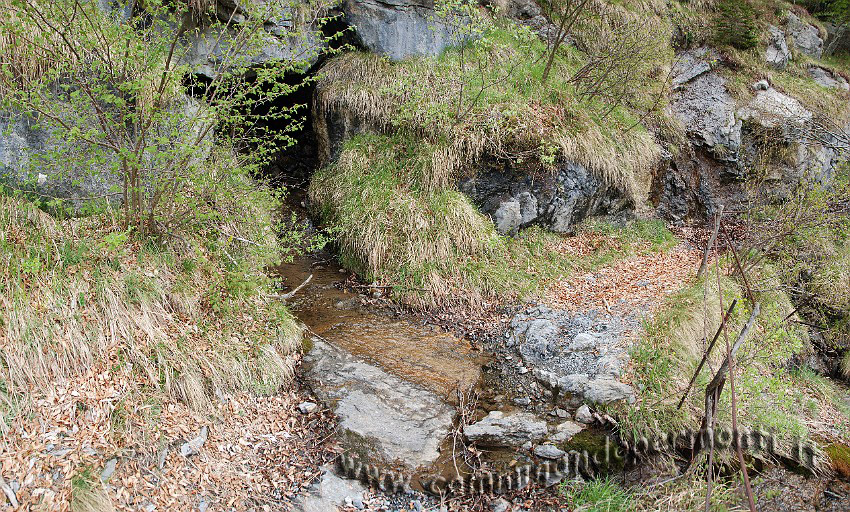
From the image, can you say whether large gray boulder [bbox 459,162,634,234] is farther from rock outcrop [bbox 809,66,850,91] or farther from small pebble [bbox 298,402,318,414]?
rock outcrop [bbox 809,66,850,91]

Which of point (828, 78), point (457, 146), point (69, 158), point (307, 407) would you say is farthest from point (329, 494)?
point (828, 78)

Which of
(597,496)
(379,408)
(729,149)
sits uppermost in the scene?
(729,149)

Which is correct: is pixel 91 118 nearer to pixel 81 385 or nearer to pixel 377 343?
pixel 81 385

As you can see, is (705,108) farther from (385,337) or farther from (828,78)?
(385,337)

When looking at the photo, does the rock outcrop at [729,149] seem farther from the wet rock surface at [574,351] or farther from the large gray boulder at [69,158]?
the large gray boulder at [69,158]

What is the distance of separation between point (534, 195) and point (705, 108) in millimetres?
5860

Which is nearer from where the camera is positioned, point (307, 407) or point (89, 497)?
point (89, 497)

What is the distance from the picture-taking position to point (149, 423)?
3549 millimetres

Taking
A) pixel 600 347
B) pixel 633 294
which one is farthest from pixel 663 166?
pixel 600 347

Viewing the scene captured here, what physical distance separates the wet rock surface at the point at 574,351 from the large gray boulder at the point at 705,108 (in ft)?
22.1

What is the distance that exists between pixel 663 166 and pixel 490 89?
14.7ft

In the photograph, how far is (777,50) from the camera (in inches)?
488

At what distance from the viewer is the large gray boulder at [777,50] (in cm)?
1227

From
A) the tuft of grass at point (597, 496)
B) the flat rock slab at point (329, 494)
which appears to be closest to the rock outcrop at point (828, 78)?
the tuft of grass at point (597, 496)
